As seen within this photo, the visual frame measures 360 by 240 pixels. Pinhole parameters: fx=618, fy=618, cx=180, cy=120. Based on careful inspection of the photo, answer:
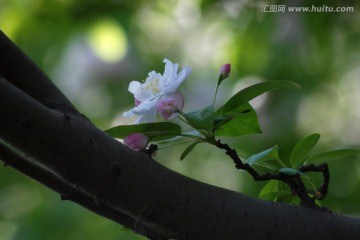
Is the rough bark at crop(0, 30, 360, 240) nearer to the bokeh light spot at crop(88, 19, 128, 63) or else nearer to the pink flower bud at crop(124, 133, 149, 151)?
the pink flower bud at crop(124, 133, 149, 151)

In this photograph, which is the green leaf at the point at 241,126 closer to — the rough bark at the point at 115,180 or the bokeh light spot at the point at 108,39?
the rough bark at the point at 115,180

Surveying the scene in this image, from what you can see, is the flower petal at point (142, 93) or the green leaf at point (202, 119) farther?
the flower petal at point (142, 93)

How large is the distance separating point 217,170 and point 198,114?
159 cm

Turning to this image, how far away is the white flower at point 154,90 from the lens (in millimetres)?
649

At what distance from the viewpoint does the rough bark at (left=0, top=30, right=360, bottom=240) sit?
48 centimetres

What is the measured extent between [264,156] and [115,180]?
0.77 ft

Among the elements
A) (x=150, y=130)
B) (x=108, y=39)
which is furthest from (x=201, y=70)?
(x=150, y=130)

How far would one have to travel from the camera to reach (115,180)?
507 millimetres

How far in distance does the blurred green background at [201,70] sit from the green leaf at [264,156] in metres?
0.95

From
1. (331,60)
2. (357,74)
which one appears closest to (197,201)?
(331,60)

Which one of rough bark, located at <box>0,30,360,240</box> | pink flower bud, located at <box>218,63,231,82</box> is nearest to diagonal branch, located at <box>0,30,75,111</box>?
rough bark, located at <box>0,30,360,240</box>

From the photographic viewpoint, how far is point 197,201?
1.77 feet

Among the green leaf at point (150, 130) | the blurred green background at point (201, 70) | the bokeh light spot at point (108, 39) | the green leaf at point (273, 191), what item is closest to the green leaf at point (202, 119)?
the green leaf at point (150, 130)

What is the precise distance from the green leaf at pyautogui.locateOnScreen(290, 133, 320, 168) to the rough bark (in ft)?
0.38
